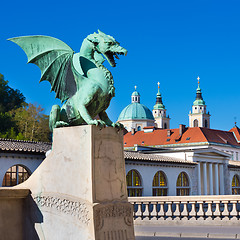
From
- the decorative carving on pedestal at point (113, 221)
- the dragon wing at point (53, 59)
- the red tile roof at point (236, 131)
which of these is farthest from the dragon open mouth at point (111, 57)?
the red tile roof at point (236, 131)

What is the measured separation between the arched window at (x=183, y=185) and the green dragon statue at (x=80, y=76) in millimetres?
41514

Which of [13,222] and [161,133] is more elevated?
[161,133]

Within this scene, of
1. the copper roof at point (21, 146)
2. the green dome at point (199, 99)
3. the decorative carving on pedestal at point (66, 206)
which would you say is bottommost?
the decorative carving on pedestal at point (66, 206)

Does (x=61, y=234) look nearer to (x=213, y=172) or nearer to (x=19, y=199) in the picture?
(x=19, y=199)

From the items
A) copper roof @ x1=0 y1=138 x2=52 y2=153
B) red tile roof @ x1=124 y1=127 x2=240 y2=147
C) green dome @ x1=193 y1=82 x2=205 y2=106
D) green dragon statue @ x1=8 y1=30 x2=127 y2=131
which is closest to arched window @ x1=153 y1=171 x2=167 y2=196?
copper roof @ x1=0 y1=138 x2=52 y2=153

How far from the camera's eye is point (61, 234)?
792cm

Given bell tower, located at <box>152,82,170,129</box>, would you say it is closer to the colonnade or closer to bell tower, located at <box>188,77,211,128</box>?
bell tower, located at <box>188,77,211,128</box>

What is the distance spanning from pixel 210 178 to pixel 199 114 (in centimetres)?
9792

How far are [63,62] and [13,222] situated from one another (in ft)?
9.69

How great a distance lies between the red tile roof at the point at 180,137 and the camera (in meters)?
90.2

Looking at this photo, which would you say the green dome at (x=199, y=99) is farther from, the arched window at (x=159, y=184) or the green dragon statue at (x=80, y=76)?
the green dragon statue at (x=80, y=76)

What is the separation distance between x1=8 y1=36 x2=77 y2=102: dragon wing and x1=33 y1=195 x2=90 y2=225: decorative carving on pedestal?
1919 millimetres

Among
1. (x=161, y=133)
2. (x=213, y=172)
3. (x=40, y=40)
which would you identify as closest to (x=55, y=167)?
(x=40, y=40)

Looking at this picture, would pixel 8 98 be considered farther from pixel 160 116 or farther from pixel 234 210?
pixel 160 116
